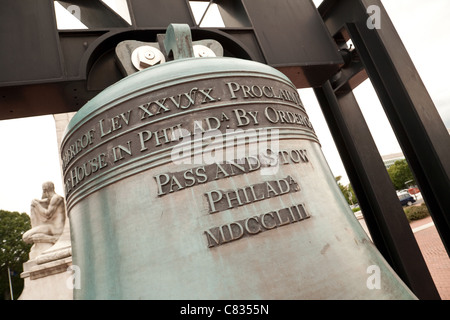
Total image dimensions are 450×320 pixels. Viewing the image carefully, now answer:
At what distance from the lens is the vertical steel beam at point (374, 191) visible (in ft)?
9.93

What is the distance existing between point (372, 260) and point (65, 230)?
21.9 ft

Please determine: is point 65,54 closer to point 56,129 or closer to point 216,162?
point 216,162

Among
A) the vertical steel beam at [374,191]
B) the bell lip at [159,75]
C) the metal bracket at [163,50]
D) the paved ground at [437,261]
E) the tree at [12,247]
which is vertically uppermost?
the tree at [12,247]

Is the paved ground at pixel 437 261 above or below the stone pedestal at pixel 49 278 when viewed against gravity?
below

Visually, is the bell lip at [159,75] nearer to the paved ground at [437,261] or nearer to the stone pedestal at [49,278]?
the stone pedestal at [49,278]

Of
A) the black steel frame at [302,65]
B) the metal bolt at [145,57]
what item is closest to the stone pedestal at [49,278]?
the black steel frame at [302,65]

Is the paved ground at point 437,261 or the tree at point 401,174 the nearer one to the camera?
the paved ground at point 437,261

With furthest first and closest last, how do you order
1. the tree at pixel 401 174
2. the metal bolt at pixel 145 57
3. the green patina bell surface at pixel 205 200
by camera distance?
the tree at pixel 401 174 → the metal bolt at pixel 145 57 → the green patina bell surface at pixel 205 200

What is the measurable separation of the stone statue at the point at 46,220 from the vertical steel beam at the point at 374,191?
6.55 metres

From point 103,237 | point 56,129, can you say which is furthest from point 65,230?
point 103,237

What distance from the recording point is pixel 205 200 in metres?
1.39

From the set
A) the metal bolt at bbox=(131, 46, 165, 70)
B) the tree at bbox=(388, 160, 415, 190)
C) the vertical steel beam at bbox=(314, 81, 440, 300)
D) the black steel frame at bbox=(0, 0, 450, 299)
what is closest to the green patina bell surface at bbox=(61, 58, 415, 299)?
the metal bolt at bbox=(131, 46, 165, 70)

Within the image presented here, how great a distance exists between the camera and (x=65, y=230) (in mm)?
6500

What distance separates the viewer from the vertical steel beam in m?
3.03
